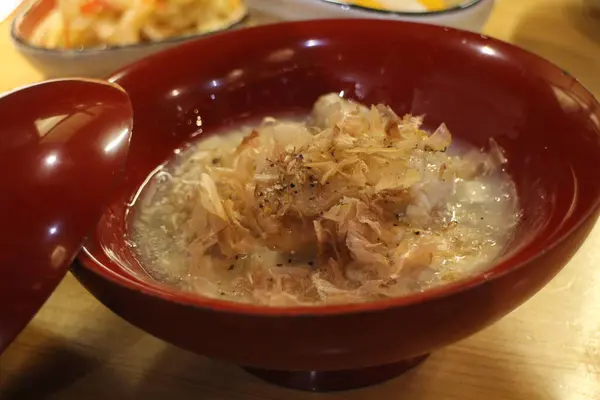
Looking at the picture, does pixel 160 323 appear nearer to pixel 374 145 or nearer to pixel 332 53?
pixel 374 145

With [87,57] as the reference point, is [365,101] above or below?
above

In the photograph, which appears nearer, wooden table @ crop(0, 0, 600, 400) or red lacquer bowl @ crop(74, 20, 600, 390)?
red lacquer bowl @ crop(74, 20, 600, 390)

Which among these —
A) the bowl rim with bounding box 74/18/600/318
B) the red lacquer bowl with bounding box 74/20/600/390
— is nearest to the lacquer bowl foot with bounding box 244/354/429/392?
the red lacquer bowl with bounding box 74/20/600/390

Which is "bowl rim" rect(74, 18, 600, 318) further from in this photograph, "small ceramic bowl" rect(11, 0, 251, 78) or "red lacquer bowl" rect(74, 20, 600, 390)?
"small ceramic bowl" rect(11, 0, 251, 78)

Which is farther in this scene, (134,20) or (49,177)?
(134,20)

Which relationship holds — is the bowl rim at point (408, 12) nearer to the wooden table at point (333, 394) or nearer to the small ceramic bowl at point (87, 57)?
the small ceramic bowl at point (87, 57)

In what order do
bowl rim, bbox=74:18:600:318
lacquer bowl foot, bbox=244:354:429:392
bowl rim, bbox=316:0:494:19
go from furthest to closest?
bowl rim, bbox=316:0:494:19
lacquer bowl foot, bbox=244:354:429:392
bowl rim, bbox=74:18:600:318

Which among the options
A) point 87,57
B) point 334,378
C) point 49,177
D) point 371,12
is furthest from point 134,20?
point 334,378

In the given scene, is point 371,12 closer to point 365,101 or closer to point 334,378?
point 365,101
